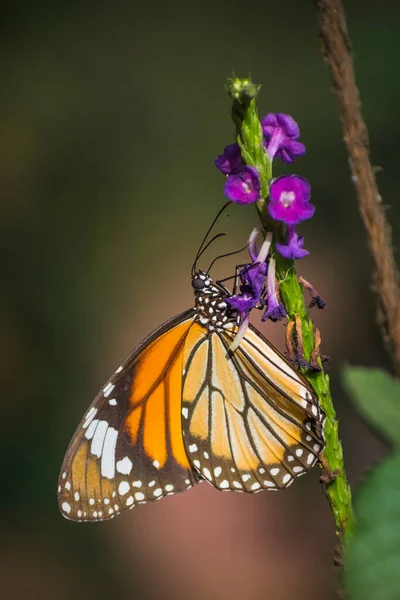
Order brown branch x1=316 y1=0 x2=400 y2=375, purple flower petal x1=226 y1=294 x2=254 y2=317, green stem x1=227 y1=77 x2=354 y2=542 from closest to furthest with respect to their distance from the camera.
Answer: brown branch x1=316 y1=0 x2=400 y2=375
green stem x1=227 y1=77 x2=354 y2=542
purple flower petal x1=226 y1=294 x2=254 y2=317

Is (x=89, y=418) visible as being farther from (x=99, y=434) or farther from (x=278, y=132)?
(x=278, y=132)

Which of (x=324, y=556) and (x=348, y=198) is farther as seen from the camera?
(x=348, y=198)

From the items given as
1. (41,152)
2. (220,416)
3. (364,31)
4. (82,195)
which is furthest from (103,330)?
(220,416)

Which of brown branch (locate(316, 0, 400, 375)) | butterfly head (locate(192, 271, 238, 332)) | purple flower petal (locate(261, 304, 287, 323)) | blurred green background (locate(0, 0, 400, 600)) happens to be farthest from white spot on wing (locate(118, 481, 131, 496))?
blurred green background (locate(0, 0, 400, 600))

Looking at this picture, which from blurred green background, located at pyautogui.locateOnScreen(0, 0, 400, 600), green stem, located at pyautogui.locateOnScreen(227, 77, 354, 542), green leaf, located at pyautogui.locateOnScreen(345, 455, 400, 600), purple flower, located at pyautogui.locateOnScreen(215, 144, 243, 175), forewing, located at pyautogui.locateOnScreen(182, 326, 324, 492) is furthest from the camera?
blurred green background, located at pyautogui.locateOnScreen(0, 0, 400, 600)

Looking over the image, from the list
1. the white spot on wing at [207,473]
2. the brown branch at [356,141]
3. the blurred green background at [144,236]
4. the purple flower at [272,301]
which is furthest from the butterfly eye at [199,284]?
the blurred green background at [144,236]

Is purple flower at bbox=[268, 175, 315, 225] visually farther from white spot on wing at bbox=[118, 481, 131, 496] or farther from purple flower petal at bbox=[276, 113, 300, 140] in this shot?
white spot on wing at bbox=[118, 481, 131, 496]

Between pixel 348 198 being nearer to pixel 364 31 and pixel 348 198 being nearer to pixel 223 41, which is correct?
pixel 364 31
